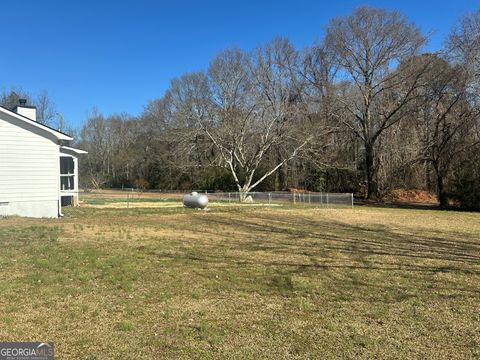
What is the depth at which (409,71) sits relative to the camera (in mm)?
32344

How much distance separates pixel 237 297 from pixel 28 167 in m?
12.9

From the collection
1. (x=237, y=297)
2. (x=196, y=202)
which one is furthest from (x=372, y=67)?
(x=237, y=297)

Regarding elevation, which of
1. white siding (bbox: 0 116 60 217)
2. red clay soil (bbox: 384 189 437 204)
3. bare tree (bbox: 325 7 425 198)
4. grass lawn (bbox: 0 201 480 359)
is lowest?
grass lawn (bbox: 0 201 480 359)

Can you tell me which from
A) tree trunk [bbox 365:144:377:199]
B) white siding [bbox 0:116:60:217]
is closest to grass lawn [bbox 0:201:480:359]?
white siding [bbox 0:116:60:217]

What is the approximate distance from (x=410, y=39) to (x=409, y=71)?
4.03 m

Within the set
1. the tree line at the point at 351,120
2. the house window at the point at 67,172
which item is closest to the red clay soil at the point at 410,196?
the tree line at the point at 351,120

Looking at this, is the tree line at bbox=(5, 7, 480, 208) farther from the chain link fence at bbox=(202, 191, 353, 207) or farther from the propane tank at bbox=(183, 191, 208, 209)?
the propane tank at bbox=(183, 191, 208, 209)

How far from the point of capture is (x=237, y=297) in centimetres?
576

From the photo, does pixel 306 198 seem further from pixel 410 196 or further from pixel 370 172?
pixel 410 196

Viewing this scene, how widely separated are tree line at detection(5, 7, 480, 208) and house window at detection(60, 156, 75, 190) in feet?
36.7

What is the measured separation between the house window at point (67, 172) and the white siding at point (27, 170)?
5.19m

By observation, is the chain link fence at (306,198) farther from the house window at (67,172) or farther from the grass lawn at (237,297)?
the grass lawn at (237,297)

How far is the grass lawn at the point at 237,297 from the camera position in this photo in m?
4.08

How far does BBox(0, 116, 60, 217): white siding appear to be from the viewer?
15.2 metres
